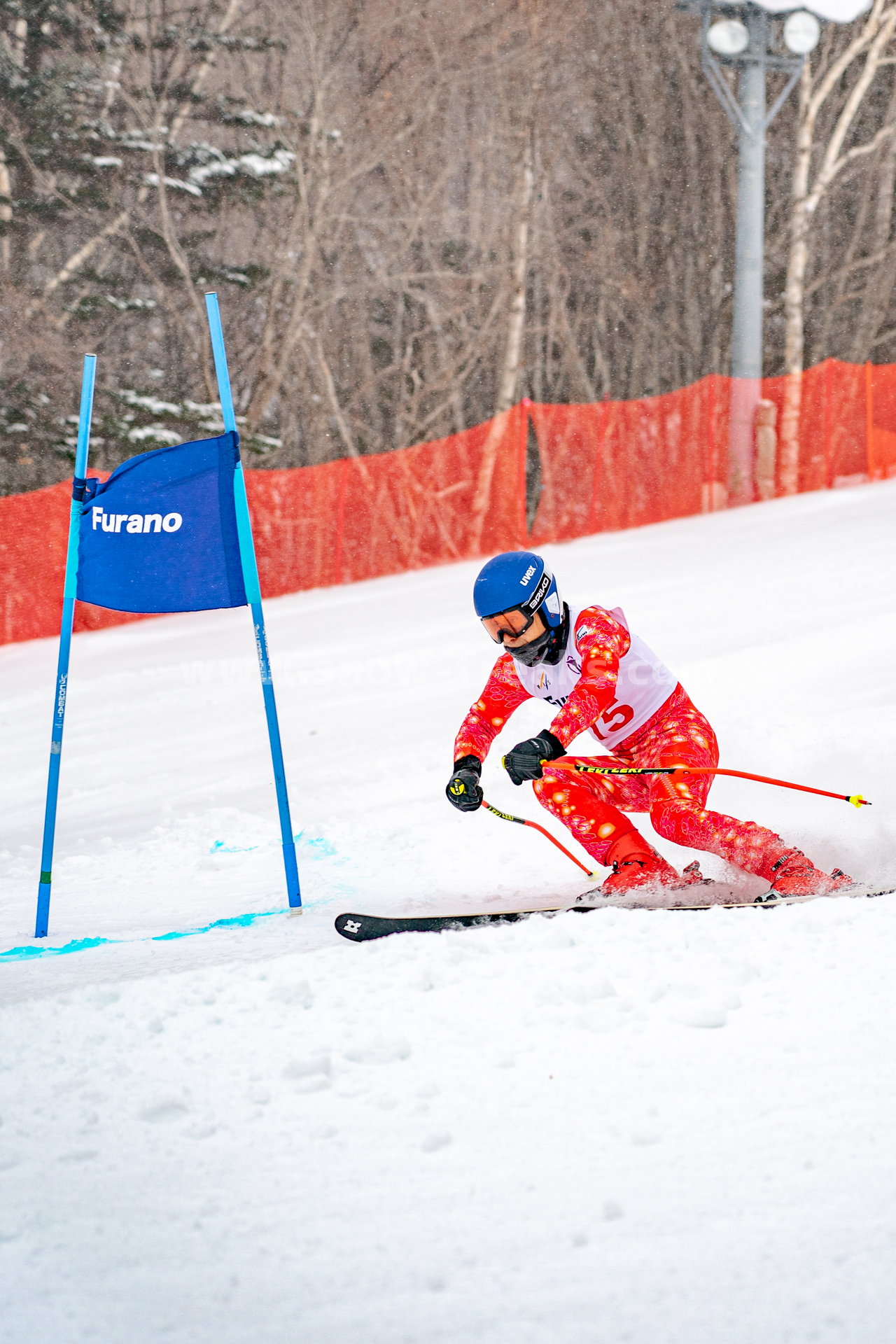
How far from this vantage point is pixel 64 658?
15.9ft

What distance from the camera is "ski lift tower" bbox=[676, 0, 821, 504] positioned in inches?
586

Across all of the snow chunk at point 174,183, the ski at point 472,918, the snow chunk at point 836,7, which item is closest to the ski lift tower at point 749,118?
the snow chunk at point 836,7

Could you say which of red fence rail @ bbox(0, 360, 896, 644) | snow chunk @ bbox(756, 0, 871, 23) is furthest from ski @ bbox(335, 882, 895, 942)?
snow chunk @ bbox(756, 0, 871, 23)

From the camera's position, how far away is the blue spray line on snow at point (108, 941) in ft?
14.4

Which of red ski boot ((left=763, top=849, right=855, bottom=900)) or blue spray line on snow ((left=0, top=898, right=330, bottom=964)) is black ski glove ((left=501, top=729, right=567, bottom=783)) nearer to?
red ski boot ((left=763, top=849, right=855, bottom=900))

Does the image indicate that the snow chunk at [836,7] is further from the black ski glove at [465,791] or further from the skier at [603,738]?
the black ski glove at [465,791]

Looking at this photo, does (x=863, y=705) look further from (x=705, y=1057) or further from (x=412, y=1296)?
(x=412, y=1296)

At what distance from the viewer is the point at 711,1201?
91.5 inches

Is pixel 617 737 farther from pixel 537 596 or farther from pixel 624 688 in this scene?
pixel 537 596

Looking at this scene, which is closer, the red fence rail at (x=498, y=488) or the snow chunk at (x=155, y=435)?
the red fence rail at (x=498, y=488)

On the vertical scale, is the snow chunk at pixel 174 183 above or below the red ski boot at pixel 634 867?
above

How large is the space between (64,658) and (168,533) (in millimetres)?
655

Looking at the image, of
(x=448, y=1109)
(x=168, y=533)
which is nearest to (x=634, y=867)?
(x=448, y=1109)

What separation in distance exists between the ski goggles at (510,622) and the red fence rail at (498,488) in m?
8.96
